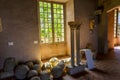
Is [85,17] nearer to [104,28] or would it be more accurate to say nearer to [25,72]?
[104,28]

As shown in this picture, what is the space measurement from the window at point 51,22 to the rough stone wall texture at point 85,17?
0.99m

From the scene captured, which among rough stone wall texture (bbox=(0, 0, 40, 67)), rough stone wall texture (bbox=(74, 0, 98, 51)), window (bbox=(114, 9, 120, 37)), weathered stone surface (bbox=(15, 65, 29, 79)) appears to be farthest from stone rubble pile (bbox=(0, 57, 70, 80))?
window (bbox=(114, 9, 120, 37))

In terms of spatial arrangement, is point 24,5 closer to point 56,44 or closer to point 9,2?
point 9,2

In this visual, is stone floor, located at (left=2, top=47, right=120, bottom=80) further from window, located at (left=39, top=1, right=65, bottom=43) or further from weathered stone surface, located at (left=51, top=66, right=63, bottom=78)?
window, located at (left=39, top=1, right=65, bottom=43)

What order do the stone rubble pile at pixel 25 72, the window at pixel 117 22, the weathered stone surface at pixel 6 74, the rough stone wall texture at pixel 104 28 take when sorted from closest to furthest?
the stone rubble pile at pixel 25 72 < the weathered stone surface at pixel 6 74 < the rough stone wall texture at pixel 104 28 < the window at pixel 117 22

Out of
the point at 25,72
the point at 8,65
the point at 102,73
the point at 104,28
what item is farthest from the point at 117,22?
the point at 8,65

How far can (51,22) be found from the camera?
→ 6.45 m

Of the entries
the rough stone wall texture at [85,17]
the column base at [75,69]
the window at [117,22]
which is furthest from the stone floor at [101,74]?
the window at [117,22]

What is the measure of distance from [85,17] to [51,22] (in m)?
1.92

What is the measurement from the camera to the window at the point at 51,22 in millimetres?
6179

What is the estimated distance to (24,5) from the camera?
490 centimetres

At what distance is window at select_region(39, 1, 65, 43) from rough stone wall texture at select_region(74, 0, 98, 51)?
99 centimetres

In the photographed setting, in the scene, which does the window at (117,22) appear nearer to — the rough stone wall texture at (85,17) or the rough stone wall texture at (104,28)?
the rough stone wall texture at (104,28)

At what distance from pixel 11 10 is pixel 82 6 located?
144 inches
